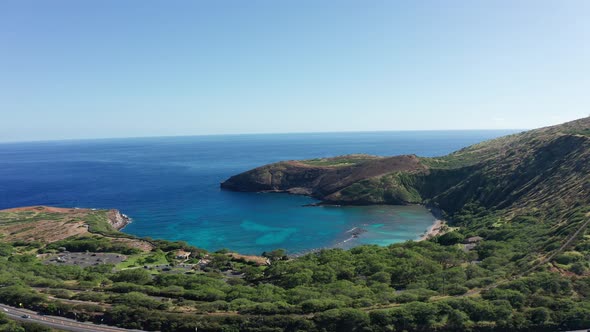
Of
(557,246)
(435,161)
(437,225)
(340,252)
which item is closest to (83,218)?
(340,252)

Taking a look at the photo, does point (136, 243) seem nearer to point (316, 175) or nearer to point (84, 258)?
point (84, 258)

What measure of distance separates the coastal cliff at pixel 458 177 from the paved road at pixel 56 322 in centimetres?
8644

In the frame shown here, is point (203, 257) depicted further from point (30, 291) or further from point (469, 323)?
point (469, 323)

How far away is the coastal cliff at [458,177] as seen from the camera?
9606 cm

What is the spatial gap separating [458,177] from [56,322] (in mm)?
133237

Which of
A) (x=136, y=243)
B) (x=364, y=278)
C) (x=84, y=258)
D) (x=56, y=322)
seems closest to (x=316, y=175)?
(x=136, y=243)

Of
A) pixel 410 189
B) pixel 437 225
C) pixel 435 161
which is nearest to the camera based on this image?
pixel 437 225

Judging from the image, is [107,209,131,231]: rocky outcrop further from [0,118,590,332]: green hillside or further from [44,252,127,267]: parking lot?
[44,252,127,267]: parking lot

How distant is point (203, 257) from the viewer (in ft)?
255

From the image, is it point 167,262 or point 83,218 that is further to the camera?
point 83,218

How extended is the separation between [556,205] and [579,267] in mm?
40317

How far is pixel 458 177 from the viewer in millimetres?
140000

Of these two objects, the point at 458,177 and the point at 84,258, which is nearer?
the point at 84,258

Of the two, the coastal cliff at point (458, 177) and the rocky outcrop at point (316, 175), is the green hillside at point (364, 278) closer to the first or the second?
the coastal cliff at point (458, 177)
